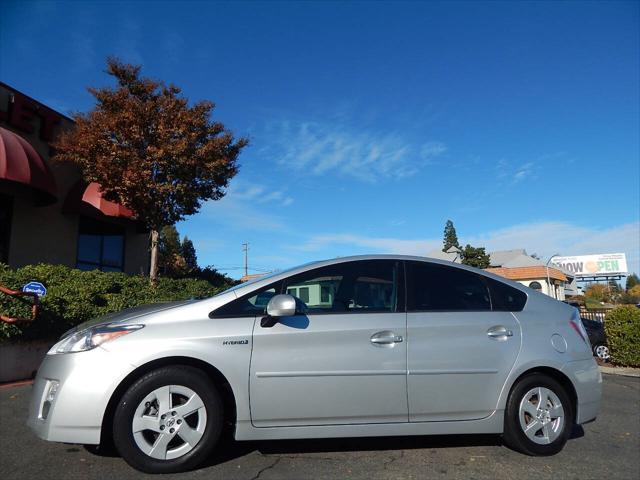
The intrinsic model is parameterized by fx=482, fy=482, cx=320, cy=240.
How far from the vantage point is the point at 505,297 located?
4117 mm

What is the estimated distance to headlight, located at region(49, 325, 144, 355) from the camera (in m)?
3.34

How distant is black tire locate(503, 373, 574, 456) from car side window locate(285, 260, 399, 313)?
120 cm

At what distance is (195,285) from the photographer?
1238 cm

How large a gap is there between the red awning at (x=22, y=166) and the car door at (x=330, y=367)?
29.0 feet

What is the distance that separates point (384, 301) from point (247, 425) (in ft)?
4.59

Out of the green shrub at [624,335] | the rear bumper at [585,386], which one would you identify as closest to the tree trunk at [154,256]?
the rear bumper at [585,386]

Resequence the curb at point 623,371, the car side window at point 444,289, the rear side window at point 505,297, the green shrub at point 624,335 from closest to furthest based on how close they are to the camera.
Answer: the car side window at point 444,289
the rear side window at point 505,297
the curb at point 623,371
the green shrub at point 624,335

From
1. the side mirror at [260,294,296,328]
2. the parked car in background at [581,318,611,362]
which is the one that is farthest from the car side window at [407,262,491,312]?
the parked car in background at [581,318,611,362]

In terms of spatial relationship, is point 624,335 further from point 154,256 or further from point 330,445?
point 154,256

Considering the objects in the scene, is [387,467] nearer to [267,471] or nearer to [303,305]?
[267,471]

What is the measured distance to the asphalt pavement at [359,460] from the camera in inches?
131

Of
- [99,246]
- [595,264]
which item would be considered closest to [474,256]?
[99,246]

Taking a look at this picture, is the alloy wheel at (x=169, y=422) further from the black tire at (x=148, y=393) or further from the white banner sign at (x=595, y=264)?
the white banner sign at (x=595, y=264)

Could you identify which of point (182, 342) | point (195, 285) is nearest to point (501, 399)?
point (182, 342)
